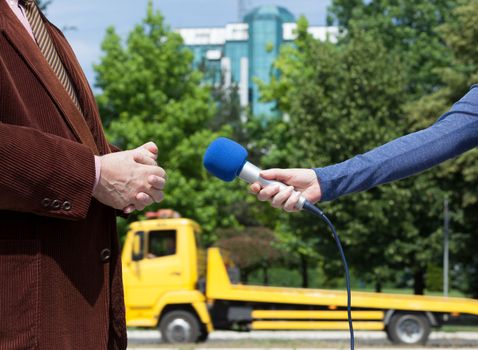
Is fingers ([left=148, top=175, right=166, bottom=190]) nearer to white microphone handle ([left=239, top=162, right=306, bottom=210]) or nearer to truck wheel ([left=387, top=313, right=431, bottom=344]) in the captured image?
white microphone handle ([left=239, top=162, right=306, bottom=210])

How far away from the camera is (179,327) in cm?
1634

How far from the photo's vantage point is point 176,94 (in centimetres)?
3019

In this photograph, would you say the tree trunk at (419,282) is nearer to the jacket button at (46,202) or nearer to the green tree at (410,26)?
Result: the green tree at (410,26)

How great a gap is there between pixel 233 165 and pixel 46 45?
0.60 m

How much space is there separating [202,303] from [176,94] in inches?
581

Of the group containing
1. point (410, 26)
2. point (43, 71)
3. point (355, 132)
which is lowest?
point (43, 71)

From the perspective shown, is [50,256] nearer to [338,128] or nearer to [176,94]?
[338,128]

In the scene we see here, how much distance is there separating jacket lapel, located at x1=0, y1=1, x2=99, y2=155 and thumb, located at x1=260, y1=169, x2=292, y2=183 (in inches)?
18.8

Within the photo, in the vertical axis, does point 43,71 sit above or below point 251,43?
below


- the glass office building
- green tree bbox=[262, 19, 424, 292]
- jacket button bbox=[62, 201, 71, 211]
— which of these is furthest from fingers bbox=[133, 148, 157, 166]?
the glass office building

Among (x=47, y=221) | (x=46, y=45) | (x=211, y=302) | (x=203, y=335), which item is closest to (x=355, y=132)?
(x=211, y=302)

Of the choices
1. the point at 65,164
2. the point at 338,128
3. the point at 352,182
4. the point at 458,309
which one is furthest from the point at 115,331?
the point at 338,128

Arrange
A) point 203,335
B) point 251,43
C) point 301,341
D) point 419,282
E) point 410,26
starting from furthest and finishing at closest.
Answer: point 251,43 → point 410,26 → point 419,282 → point 203,335 → point 301,341

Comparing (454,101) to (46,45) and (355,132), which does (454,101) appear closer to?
(355,132)
